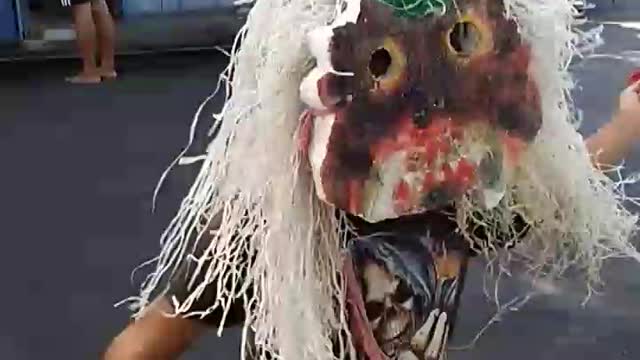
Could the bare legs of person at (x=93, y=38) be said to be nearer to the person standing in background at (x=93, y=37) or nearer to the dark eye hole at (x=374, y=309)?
the person standing in background at (x=93, y=37)

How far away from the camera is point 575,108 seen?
920 mm

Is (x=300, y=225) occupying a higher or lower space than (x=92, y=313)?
higher

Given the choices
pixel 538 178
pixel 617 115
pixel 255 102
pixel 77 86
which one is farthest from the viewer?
pixel 77 86

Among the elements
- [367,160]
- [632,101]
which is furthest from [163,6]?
[367,160]

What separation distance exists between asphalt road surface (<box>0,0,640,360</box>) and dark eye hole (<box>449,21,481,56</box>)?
170 mm

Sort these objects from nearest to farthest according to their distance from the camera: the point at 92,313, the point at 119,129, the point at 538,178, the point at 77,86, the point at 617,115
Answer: the point at 538,178 < the point at 617,115 < the point at 92,313 < the point at 119,129 < the point at 77,86

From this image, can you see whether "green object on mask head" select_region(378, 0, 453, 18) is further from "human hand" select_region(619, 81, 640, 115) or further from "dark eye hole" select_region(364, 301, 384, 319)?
"human hand" select_region(619, 81, 640, 115)

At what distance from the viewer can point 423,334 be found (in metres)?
0.88

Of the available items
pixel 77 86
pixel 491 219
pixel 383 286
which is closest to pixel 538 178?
pixel 491 219

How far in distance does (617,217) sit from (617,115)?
0.49ft

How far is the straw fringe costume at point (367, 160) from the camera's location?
0.73 m

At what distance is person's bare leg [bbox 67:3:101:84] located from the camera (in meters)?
4.32

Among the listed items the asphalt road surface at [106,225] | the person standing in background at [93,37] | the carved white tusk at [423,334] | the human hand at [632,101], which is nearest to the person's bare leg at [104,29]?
the person standing in background at [93,37]

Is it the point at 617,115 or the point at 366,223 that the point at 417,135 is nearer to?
the point at 366,223
